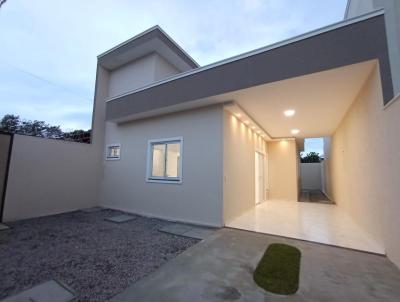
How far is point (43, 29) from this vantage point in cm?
664

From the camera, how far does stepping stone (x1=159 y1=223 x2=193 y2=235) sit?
4328 mm

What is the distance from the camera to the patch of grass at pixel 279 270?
7.18 ft

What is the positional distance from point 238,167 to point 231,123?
1.37 m

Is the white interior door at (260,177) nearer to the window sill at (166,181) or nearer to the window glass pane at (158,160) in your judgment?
the window sill at (166,181)

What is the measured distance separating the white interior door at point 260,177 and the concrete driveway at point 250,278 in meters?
4.61

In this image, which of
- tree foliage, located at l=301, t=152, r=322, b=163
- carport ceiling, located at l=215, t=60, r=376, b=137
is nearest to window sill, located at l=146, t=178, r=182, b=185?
carport ceiling, located at l=215, t=60, r=376, b=137

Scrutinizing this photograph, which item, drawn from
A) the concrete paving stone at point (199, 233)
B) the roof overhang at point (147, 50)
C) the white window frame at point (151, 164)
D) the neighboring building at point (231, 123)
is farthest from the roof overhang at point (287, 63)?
the concrete paving stone at point (199, 233)

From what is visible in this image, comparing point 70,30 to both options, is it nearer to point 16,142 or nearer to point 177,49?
point 177,49

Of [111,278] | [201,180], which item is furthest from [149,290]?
[201,180]

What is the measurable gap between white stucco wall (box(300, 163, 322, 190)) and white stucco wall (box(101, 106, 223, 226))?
14.5m

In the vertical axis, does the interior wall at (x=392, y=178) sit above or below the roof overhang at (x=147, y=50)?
below

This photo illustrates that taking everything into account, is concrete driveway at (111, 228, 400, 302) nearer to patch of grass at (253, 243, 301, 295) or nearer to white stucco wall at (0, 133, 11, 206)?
patch of grass at (253, 243, 301, 295)

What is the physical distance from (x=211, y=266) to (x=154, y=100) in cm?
449

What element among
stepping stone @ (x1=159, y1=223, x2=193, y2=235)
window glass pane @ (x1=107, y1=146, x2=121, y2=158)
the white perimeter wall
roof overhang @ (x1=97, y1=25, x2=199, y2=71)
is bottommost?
stepping stone @ (x1=159, y1=223, x2=193, y2=235)
